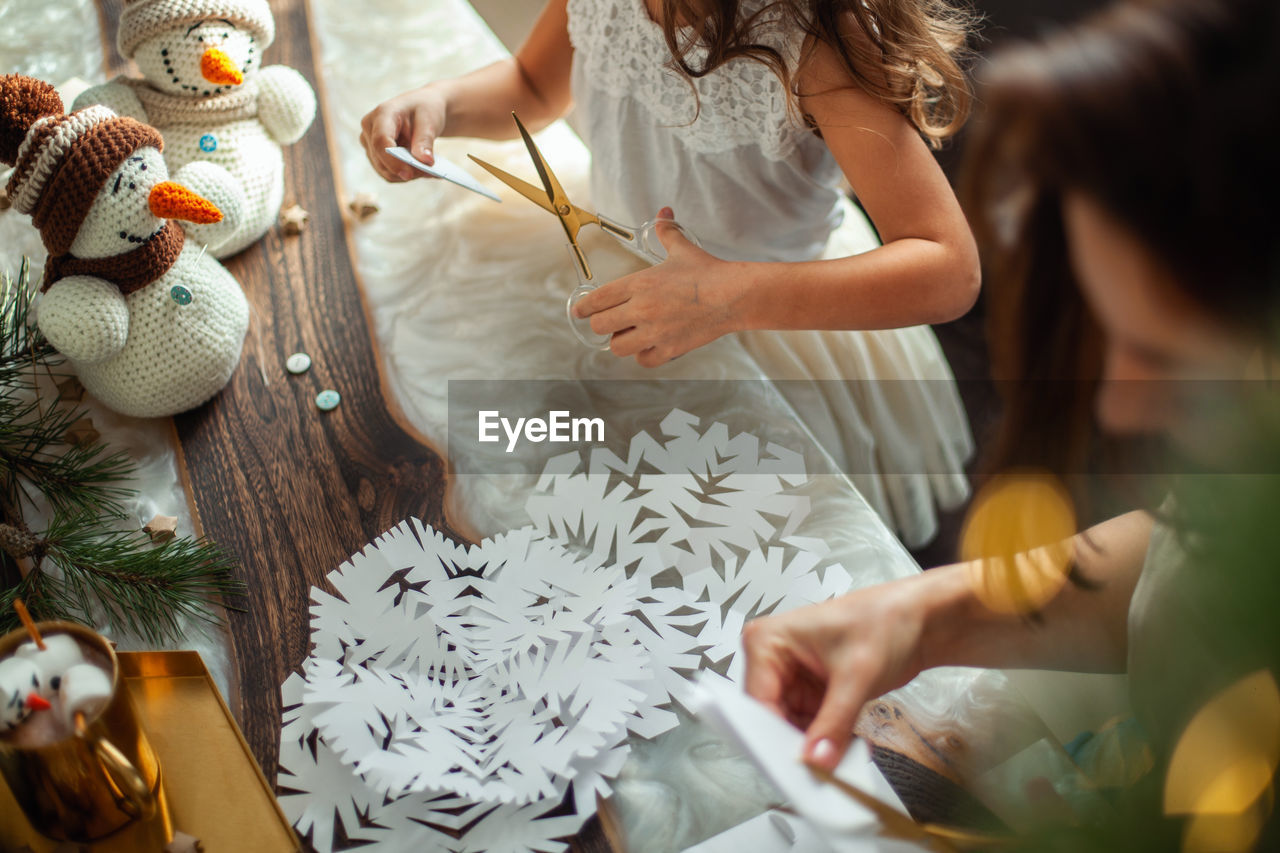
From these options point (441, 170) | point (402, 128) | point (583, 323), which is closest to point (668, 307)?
point (583, 323)

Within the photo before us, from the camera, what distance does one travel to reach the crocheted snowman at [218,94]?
69cm

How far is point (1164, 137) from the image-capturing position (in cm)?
23

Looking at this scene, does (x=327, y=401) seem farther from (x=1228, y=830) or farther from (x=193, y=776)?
(x=1228, y=830)

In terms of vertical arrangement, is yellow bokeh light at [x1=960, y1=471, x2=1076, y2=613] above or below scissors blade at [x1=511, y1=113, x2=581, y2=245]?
below

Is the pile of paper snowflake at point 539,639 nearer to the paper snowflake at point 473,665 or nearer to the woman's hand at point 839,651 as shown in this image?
the paper snowflake at point 473,665

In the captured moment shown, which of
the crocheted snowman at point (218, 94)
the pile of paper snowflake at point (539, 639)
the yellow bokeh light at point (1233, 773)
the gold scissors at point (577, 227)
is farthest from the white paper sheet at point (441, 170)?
the yellow bokeh light at point (1233, 773)

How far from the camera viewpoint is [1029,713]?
55cm

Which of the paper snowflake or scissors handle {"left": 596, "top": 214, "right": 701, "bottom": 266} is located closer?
the paper snowflake

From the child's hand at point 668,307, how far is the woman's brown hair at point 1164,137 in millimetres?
370

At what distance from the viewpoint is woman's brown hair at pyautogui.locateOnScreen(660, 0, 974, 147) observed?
65 centimetres

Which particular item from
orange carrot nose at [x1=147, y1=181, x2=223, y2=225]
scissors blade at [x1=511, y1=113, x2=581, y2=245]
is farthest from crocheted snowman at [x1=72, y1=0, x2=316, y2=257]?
scissors blade at [x1=511, y1=113, x2=581, y2=245]

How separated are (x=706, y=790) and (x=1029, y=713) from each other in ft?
0.70

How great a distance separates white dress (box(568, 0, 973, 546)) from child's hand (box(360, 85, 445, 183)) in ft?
0.49

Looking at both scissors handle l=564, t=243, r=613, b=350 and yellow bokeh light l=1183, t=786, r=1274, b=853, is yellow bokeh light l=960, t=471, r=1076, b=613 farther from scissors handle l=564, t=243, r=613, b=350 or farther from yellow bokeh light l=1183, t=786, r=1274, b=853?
scissors handle l=564, t=243, r=613, b=350
